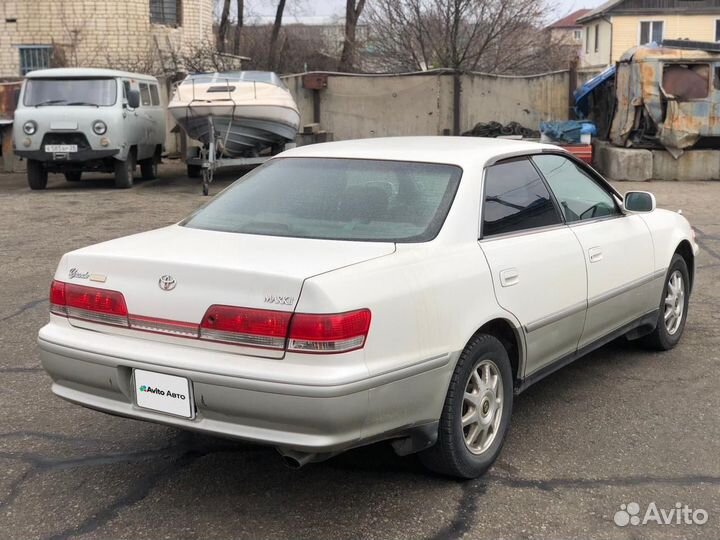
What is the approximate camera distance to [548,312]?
4086 mm

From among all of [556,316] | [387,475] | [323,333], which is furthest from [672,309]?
[323,333]

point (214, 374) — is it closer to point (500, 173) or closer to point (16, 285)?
point (500, 173)

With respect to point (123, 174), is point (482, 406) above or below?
below

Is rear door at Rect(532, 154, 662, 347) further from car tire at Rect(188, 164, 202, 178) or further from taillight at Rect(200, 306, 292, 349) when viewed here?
car tire at Rect(188, 164, 202, 178)

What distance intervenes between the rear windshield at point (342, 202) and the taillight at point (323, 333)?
26.4 inches

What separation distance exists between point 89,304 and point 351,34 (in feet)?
88.0

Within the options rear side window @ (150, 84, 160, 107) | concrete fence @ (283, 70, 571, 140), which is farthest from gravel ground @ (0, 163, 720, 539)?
concrete fence @ (283, 70, 571, 140)

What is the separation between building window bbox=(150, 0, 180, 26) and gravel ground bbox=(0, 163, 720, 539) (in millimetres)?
28003

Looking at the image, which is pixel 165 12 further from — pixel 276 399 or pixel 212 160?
pixel 276 399

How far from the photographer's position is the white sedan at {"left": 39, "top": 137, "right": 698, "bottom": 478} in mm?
3070

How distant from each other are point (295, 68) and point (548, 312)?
1194 inches

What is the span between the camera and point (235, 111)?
15039mm

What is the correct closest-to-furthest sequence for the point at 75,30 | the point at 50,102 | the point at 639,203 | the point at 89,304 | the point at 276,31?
the point at 89,304
the point at 639,203
the point at 50,102
the point at 75,30
the point at 276,31

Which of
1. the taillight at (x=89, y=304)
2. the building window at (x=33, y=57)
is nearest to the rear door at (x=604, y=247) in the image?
the taillight at (x=89, y=304)
